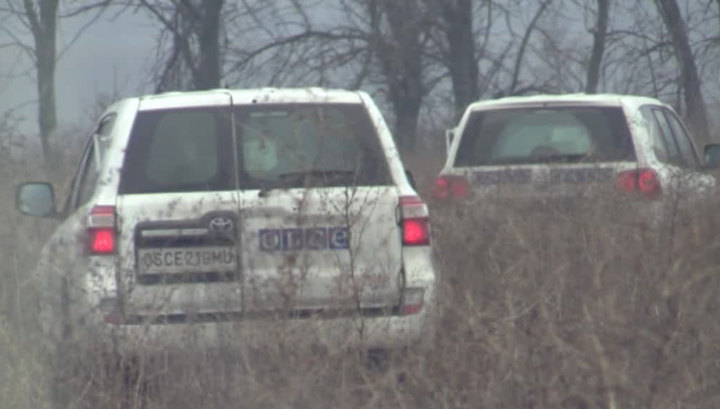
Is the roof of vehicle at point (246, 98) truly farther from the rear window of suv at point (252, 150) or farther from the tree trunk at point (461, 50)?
the tree trunk at point (461, 50)

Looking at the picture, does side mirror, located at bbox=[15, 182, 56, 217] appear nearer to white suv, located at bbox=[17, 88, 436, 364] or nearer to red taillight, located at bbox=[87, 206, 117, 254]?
white suv, located at bbox=[17, 88, 436, 364]

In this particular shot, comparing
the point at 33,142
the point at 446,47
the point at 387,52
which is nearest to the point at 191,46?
the point at 387,52

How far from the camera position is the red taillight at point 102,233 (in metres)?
6.47

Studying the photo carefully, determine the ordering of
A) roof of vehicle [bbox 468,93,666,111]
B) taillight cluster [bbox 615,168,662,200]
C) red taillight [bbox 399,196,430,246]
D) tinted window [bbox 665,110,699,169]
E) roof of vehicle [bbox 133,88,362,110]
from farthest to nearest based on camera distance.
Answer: tinted window [bbox 665,110,699,169]
roof of vehicle [bbox 468,93,666,111]
taillight cluster [bbox 615,168,662,200]
roof of vehicle [bbox 133,88,362,110]
red taillight [bbox 399,196,430,246]

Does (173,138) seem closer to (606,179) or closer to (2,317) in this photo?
(2,317)

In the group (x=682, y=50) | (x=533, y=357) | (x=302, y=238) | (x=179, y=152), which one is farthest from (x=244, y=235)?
(x=682, y=50)

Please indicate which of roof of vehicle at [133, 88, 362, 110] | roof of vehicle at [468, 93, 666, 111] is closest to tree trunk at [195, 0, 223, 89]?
roof of vehicle at [468, 93, 666, 111]

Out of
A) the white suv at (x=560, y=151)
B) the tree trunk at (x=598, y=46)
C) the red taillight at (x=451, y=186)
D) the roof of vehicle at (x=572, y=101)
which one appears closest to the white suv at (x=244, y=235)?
the white suv at (x=560, y=151)

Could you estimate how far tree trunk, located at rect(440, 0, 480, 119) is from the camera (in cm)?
2473

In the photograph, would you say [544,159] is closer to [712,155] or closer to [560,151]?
[560,151]

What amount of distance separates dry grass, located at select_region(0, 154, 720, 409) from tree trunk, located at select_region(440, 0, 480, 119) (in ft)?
58.9

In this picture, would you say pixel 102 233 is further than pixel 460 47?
No

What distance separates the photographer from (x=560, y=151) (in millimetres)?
10180

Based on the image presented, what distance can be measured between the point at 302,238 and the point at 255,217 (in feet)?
0.78
